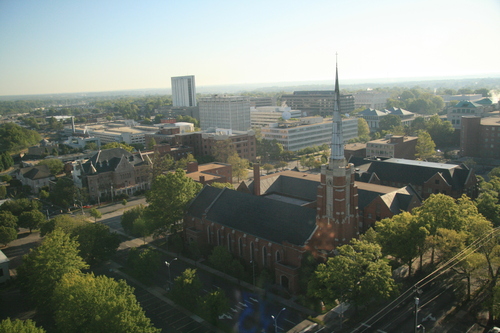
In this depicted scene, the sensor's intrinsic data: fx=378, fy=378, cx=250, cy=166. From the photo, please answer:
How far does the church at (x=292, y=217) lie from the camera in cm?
5300

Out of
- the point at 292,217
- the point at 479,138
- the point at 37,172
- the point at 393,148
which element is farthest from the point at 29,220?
the point at 479,138

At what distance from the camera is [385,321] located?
148 feet

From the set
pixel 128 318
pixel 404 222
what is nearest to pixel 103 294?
pixel 128 318

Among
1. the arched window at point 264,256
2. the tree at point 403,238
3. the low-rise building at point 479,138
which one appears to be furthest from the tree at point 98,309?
the low-rise building at point 479,138

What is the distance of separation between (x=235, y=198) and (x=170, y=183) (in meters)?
12.6

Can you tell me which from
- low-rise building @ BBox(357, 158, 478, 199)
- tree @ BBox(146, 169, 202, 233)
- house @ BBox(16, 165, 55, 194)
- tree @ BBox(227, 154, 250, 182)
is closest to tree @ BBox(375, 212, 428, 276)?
low-rise building @ BBox(357, 158, 478, 199)

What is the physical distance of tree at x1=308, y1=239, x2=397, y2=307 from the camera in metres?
42.6

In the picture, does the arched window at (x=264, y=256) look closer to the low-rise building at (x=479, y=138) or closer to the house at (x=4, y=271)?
the house at (x=4, y=271)

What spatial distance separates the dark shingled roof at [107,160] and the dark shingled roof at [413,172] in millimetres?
66498

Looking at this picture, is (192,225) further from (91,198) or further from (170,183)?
(91,198)

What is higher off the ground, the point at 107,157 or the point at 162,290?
the point at 107,157

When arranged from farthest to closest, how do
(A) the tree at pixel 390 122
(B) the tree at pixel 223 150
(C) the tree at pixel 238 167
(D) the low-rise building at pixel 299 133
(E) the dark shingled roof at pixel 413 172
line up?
1. (A) the tree at pixel 390 122
2. (D) the low-rise building at pixel 299 133
3. (B) the tree at pixel 223 150
4. (C) the tree at pixel 238 167
5. (E) the dark shingled roof at pixel 413 172

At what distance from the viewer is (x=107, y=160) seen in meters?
108

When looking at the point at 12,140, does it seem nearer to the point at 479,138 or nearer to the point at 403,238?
the point at 403,238
